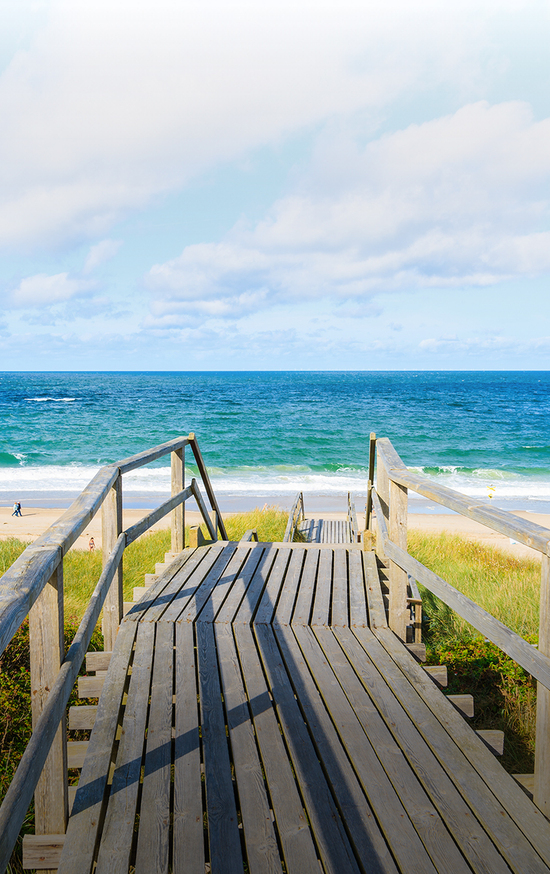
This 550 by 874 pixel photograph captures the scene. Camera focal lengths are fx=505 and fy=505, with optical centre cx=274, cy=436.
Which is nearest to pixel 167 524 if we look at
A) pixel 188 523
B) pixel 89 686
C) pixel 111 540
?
pixel 188 523

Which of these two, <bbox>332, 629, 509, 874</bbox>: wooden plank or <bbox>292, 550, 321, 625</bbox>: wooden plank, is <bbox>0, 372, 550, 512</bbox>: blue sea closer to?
<bbox>292, 550, 321, 625</bbox>: wooden plank

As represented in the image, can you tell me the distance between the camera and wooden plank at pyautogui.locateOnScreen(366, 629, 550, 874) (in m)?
1.67

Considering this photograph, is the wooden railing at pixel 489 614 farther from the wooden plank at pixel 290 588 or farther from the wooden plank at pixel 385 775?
the wooden plank at pixel 290 588

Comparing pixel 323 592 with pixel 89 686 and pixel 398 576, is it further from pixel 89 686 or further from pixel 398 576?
pixel 89 686

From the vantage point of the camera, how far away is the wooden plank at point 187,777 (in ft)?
5.25

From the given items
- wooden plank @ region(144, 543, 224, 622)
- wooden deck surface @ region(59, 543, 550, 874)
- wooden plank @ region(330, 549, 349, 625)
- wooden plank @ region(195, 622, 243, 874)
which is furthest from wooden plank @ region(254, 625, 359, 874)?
wooden plank @ region(144, 543, 224, 622)

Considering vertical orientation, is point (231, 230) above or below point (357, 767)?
above

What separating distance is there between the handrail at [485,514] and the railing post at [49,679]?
161cm

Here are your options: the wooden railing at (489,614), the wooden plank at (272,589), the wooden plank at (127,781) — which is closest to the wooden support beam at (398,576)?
the wooden railing at (489,614)

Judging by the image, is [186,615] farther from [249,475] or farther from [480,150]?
[480,150]

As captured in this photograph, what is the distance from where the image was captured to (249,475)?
2347 cm

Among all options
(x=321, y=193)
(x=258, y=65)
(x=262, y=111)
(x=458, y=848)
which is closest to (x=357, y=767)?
(x=458, y=848)

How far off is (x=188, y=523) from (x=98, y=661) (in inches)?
401

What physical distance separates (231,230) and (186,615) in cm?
11782
